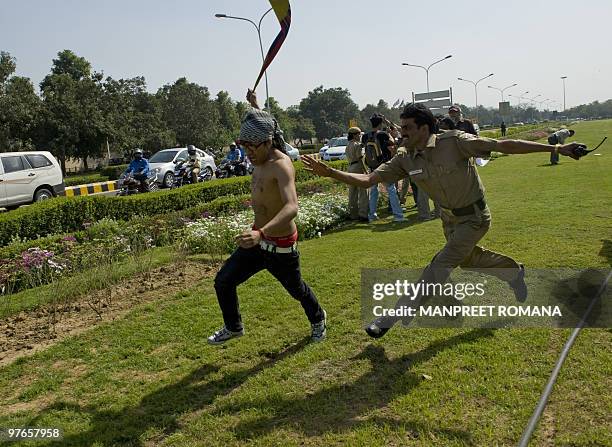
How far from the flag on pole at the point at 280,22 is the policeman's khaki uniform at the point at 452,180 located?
1240mm

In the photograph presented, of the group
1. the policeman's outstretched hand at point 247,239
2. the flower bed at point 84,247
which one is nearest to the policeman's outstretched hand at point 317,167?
the policeman's outstretched hand at point 247,239

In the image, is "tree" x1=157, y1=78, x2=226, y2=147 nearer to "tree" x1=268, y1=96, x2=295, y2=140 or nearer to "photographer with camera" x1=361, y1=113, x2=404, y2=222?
"tree" x1=268, y1=96, x2=295, y2=140

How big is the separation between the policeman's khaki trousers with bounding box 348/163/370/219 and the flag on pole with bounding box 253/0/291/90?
5533 millimetres

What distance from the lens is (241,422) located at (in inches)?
123

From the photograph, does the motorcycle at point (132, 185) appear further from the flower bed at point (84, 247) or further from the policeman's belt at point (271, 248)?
the policeman's belt at point (271, 248)

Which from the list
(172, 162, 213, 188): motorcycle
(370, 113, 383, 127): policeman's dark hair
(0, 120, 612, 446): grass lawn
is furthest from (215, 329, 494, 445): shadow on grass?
(172, 162, 213, 188): motorcycle

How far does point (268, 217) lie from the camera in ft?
12.4

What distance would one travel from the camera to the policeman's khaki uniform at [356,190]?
9500mm

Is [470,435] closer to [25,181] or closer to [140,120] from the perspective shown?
[25,181]

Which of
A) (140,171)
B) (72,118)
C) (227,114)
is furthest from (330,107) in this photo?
(140,171)

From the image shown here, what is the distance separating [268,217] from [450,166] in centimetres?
132

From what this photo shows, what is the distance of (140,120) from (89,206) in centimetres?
3658

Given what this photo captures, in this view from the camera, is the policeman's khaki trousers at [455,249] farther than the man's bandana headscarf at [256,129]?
Answer: Yes

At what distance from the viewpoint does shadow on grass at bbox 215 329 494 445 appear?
9.72 ft
